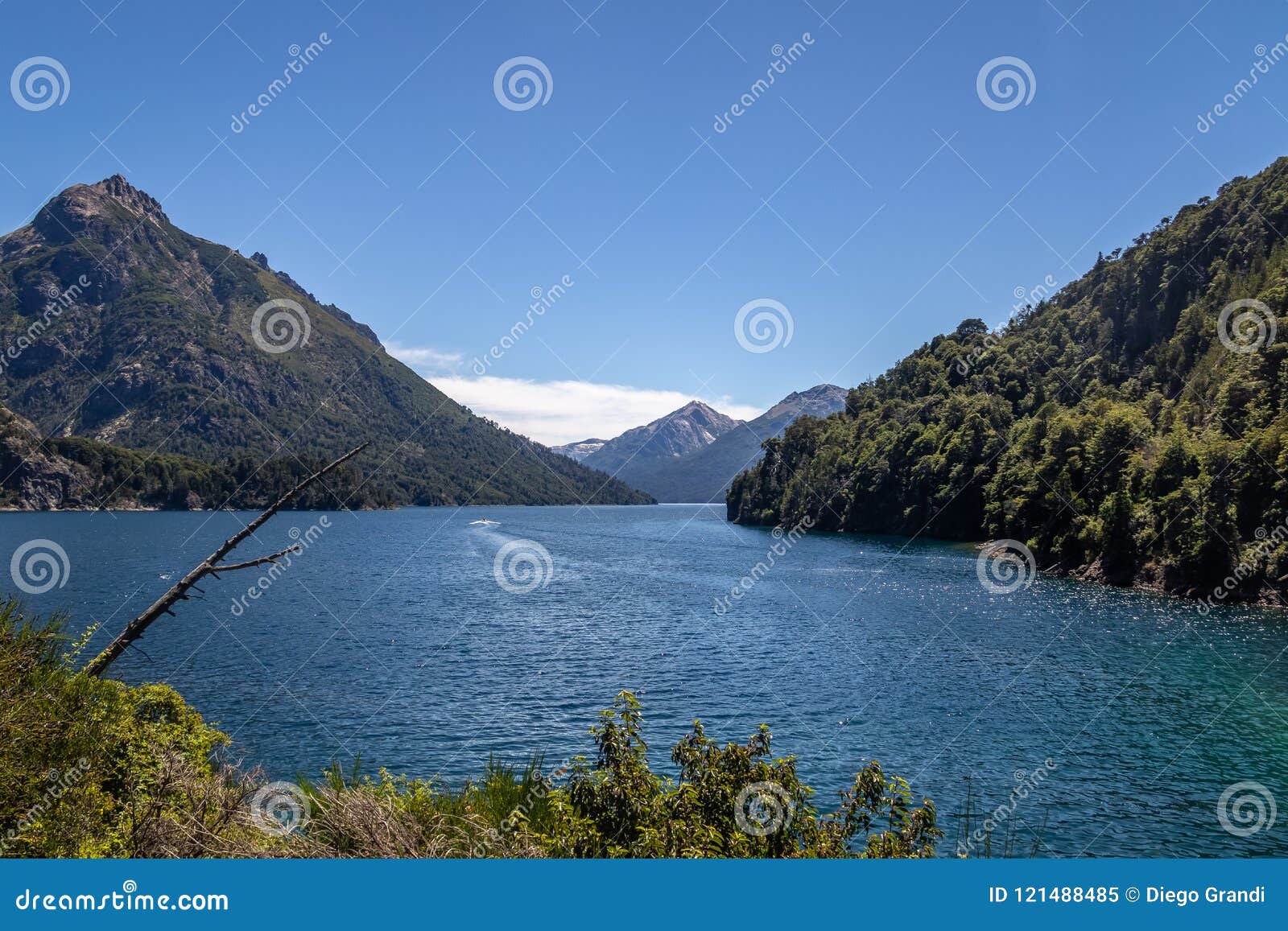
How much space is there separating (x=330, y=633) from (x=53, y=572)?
46994mm

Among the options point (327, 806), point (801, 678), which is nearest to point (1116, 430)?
point (801, 678)

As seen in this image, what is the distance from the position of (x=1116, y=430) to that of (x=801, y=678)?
207 feet

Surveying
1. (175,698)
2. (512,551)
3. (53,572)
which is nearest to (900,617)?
(175,698)

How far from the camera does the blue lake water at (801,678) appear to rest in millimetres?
25172

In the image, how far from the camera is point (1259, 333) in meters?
74.5

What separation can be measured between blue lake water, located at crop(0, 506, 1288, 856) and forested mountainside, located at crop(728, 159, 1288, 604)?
270 inches

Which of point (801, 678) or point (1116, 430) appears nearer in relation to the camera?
point (801, 678)

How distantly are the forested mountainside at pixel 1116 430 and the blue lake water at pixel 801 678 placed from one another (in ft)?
22.5

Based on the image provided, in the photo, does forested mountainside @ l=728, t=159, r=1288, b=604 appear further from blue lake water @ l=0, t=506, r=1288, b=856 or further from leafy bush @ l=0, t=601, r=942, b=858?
leafy bush @ l=0, t=601, r=942, b=858

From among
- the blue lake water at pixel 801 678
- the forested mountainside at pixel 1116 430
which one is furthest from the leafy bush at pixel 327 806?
the forested mountainside at pixel 1116 430

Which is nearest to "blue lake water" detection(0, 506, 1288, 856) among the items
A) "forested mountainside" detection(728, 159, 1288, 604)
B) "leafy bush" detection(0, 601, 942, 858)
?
"forested mountainside" detection(728, 159, 1288, 604)

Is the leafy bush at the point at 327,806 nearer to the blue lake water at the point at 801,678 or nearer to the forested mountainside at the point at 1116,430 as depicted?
the blue lake water at the point at 801,678

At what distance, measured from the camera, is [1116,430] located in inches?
3211

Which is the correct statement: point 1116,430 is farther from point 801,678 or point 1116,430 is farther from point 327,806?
point 327,806
